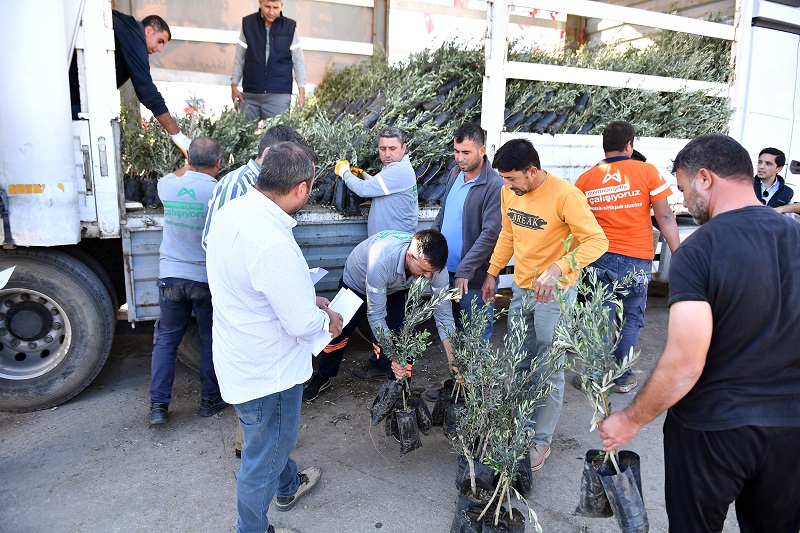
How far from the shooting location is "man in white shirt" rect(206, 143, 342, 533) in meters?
2.01

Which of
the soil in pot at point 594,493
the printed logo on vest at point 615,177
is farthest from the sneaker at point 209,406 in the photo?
the printed logo on vest at point 615,177

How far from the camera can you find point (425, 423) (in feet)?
10.9

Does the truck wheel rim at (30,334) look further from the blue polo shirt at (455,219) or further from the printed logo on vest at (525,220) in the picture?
the printed logo on vest at (525,220)

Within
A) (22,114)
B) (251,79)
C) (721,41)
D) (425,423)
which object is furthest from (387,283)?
(721,41)

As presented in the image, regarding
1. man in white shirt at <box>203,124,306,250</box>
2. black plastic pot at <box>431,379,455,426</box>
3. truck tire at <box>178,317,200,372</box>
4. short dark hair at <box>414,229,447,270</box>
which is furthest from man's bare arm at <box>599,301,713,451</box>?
truck tire at <box>178,317,200,372</box>

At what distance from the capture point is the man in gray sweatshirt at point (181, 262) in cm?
343

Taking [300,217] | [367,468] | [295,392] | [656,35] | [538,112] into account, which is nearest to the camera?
[295,392]

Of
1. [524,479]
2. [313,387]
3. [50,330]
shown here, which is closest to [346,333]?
[313,387]

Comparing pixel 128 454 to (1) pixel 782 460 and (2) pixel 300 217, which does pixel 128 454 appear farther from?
(1) pixel 782 460

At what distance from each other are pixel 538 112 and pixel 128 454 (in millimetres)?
4078

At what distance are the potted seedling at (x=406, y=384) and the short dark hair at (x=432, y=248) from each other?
0.50 feet

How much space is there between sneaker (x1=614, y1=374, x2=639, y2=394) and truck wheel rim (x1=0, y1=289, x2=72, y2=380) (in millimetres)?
3838

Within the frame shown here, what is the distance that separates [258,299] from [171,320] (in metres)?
1.75

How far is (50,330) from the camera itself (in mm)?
3727
